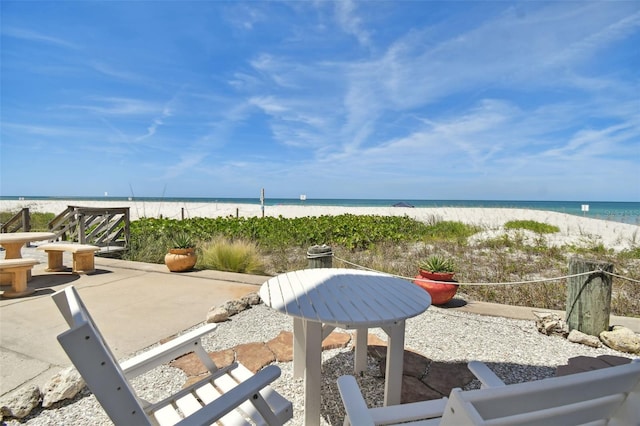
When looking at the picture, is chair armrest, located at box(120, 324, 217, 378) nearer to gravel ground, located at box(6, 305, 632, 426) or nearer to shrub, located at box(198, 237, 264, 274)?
gravel ground, located at box(6, 305, 632, 426)

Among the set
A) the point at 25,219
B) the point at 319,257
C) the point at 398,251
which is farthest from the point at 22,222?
the point at 398,251

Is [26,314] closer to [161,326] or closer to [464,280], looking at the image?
[161,326]

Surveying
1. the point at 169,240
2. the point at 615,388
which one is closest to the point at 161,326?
the point at 615,388

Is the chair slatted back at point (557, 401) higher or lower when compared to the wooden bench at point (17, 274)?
higher

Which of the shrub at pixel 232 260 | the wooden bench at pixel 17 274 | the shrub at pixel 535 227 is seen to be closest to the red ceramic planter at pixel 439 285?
the shrub at pixel 232 260

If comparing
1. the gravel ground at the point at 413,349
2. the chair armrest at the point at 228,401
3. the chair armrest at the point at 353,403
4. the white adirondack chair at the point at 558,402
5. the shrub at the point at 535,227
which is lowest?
the gravel ground at the point at 413,349

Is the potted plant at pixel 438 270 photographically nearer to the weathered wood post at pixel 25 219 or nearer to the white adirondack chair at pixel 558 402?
the white adirondack chair at pixel 558 402

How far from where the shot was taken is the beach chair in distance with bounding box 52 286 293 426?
92cm

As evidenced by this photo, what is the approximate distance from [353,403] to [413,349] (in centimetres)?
180

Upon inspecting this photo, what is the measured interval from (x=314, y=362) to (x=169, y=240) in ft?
20.4

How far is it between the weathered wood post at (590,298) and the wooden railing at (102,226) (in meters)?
7.93

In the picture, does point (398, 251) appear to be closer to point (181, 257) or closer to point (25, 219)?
point (181, 257)

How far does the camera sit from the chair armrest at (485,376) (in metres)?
1.31

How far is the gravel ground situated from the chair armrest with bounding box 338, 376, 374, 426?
806 millimetres
